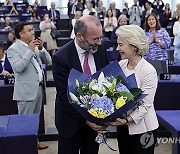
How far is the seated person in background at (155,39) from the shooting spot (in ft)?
15.3

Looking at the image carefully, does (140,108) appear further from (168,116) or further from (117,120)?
(168,116)

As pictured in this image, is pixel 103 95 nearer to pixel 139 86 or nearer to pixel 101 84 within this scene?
pixel 101 84

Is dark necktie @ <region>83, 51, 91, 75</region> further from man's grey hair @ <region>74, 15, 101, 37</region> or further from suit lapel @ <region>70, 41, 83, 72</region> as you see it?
man's grey hair @ <region>74, 15, 101, 37</region>

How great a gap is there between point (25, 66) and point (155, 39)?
6.44 feet

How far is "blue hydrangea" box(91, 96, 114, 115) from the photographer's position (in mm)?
1891

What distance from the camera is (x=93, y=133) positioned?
2.39m

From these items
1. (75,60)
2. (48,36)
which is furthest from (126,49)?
(48,36)

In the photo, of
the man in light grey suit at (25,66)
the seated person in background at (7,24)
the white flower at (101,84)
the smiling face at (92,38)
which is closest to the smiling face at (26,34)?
the man in light grey suit at (25,66)

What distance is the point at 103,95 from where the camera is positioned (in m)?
1.92

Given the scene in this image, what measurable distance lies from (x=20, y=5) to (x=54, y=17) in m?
3.68

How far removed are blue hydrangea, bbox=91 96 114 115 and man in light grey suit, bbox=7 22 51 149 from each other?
1.53 meters

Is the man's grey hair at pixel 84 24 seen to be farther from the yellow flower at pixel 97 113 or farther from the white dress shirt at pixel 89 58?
the yellow flower at pixel 97 113

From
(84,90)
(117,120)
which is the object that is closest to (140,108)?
(117,120)

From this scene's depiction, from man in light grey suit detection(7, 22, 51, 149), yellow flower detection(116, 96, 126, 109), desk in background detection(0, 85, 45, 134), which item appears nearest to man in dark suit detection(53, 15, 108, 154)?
yellow flower detection(116, 96, 126, 109)
